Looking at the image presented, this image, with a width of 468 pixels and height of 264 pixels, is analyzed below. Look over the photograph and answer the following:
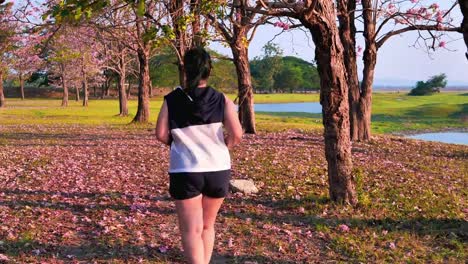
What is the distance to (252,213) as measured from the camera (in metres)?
9.38

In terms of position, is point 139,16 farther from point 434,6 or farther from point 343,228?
point 434,6

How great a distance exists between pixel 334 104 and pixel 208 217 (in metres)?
4.77

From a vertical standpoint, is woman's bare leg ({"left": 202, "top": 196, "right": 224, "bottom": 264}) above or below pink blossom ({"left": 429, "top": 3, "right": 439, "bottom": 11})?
below

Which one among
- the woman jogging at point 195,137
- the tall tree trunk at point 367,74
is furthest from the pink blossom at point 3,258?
the tall tree trunk at point 367,74

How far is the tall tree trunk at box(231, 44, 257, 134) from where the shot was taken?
25.2 metres

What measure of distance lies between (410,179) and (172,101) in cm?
966

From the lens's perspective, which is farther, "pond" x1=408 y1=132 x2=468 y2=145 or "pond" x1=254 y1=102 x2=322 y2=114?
"pond" x1=254 y1=102 x2=322 y2=114

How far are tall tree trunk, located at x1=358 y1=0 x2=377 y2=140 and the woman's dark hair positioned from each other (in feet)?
57.9

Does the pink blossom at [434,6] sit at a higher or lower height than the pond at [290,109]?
higher

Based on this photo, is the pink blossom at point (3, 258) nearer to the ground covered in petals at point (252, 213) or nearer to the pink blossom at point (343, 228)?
the ground covered in petals at point (252, 213)

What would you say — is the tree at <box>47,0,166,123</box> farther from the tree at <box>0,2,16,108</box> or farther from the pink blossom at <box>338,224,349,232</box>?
the tree at <box>0,2,16,108</box>

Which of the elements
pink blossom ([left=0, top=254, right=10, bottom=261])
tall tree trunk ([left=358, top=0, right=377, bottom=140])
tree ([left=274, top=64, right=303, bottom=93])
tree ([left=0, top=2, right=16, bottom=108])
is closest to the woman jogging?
pink blossom ([left=0, top=254, right=10, bottom=261])

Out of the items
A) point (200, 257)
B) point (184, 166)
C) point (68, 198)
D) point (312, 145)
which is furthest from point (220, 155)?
point (312, 145)

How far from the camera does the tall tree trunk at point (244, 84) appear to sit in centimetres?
2522
